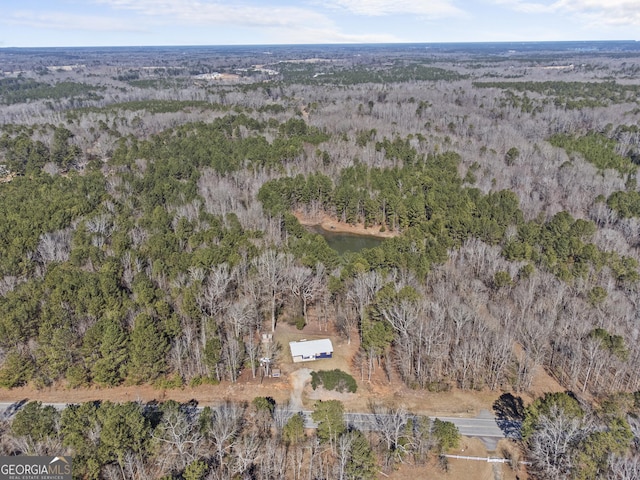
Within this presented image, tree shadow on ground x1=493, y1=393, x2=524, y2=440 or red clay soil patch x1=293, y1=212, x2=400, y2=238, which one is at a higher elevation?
tree shadow on ground x1=493, y1=393, x2=524, y2=440

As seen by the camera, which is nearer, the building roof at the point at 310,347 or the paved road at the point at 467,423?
the paved road at the point at 467,423

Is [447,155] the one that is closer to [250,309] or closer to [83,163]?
[250,309]

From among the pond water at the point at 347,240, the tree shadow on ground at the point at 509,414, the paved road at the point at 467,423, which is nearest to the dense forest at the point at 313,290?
the tree shadow on ground at the point at 509,414

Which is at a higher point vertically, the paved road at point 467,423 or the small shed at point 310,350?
the small shed at point 310,350

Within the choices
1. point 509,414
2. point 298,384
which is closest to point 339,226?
point 298,384

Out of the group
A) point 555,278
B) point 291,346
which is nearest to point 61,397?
point 291,346

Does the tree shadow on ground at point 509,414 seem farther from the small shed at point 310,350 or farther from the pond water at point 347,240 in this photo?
the pond water at point 347,240

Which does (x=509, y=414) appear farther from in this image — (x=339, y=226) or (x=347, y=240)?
(x=339, y=226)

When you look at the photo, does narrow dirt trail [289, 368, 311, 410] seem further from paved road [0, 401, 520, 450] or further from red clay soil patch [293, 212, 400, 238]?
red clay soil patch [293, 212, 400, 238]

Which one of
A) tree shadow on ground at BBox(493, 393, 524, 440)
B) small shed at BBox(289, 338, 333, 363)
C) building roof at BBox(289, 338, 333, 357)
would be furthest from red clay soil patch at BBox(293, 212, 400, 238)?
tree shadow on ground at BBox(493, 393, 524, 440)
